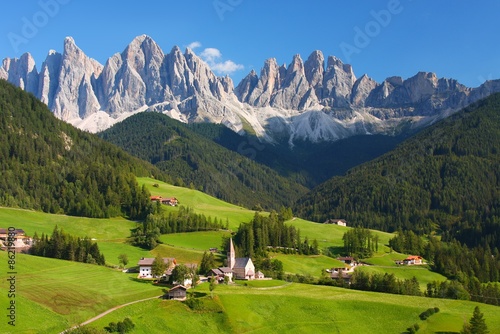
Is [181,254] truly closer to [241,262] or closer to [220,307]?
[241,262]

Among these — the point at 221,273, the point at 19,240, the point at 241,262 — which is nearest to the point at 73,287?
the point at 221,273

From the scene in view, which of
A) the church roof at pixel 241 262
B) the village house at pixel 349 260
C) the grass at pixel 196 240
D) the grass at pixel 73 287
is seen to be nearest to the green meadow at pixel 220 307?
the grass at pixel 73 287

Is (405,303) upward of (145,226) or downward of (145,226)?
downward

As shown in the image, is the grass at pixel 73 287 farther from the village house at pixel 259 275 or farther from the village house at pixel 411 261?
the village house at pixel 411 261

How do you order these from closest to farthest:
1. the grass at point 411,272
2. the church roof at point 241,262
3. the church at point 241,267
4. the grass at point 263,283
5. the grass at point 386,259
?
the grass at point 263,283
the church at point 241,267
the church roof at point 241,262
the grass at point 411,272
the grass at point 386,259

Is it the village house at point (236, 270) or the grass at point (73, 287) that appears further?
the village house at point (236, 270)

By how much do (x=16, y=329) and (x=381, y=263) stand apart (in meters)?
116

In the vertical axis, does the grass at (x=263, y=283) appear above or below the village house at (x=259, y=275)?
below

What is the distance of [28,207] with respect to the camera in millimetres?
185750

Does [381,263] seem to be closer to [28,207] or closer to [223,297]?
[223,297]

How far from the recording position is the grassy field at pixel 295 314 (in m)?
85.6

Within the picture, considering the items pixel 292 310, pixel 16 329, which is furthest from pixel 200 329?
pixel 16 329

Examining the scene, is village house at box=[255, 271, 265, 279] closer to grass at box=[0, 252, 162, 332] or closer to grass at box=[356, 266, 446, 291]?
grass at box=[0, 252, 162, 332]

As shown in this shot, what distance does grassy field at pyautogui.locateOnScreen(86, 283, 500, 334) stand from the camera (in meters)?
85.6
